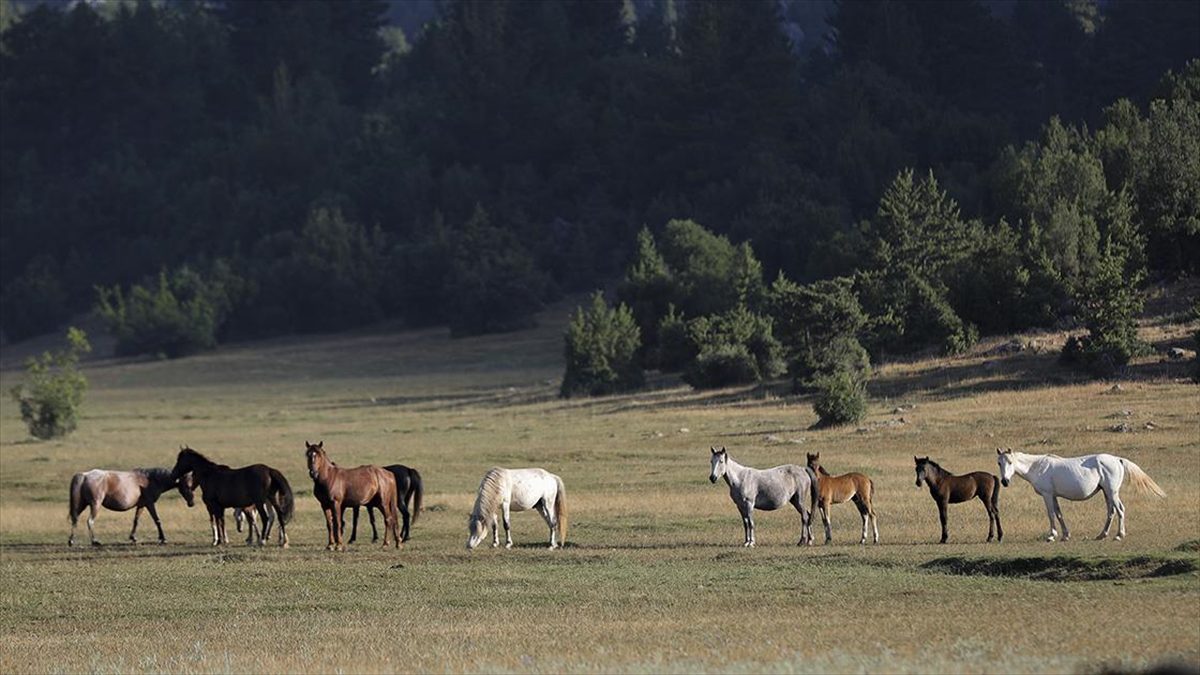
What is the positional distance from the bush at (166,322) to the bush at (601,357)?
41.0m

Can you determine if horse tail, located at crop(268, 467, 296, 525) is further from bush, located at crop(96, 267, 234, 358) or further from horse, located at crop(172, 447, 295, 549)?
bush, located at crop(96, 267, 234, 358)

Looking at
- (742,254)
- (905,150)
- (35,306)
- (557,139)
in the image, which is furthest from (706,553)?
(35,306)

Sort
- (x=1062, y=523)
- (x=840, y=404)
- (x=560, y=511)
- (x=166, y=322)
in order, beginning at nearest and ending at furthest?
(x=1062, y=523) → (x=560, y=511) → (x=840, y=404) → (x=166, y=322)

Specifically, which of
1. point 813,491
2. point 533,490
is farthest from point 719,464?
point 533,490

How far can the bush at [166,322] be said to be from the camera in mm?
102625

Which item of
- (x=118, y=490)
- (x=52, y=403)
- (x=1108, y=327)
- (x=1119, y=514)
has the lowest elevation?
(x=1119, y=514)

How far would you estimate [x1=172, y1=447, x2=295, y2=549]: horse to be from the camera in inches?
1162

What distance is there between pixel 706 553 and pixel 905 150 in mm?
74140

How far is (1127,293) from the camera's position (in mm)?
50062

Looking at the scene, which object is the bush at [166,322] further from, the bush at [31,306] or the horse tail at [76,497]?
the horse tail at [76,497]

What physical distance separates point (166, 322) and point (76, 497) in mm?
72795

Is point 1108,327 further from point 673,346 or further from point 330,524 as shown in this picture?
point 330,524

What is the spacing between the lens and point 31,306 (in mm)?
118625

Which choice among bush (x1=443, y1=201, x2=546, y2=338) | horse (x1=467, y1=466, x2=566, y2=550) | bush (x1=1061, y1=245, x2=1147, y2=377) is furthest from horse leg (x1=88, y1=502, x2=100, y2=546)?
bush (x1=443, y1=201, x2=546, y2=338)
